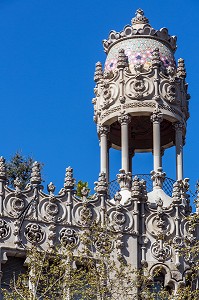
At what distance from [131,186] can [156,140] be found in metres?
1.73

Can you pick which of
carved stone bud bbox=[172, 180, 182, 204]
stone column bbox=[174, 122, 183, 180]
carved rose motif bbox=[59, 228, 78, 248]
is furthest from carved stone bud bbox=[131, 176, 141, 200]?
stone column bbox=[174, 122, 183, 180]

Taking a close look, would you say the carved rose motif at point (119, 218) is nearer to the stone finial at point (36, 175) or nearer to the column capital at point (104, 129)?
the stone finial at point (36, 175)

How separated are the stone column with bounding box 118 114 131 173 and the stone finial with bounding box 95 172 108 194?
215 cm

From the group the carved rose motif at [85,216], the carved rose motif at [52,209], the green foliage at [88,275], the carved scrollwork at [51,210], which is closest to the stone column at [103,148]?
the carved rose motif at [85,216]

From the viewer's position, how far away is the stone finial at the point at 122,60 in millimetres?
44375

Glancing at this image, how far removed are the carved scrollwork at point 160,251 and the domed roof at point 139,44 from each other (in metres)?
6.88

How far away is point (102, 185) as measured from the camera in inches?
1618

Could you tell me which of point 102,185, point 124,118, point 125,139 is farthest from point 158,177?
point 102,185

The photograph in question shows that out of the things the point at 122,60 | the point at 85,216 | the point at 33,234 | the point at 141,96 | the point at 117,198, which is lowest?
the point at 33,234

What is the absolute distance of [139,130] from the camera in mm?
46094

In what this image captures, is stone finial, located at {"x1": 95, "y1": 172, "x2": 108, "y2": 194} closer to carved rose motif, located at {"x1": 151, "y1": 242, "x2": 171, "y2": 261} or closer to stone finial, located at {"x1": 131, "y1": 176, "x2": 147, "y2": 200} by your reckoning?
stone finial, located at {"x1": 131, "y1": 176, "x2": 147, "y2": 200}

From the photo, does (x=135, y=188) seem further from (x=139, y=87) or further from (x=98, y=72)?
(x=98, y=72)

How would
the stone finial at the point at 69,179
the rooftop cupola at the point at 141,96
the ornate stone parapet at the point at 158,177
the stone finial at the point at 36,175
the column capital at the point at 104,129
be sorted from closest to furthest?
the stone finial at the point at 36,175
the stone finial at the point at 69,179
the ornate stone parapet at the point at 158,177
the rooftop cupola at the point at 141,96
the column capital at the point at 104,129

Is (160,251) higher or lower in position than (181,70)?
lower
